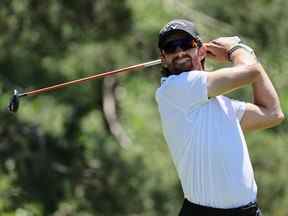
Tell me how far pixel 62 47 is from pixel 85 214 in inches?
49.6

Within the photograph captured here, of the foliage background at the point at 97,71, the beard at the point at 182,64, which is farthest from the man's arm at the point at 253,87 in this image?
the foliage background at the point at 97,71

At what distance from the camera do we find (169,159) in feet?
26.6

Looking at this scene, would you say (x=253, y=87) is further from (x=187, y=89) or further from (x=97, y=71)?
(x=97, y=71)

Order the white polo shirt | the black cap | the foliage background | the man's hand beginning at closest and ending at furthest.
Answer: the white polo shirt, the black cap, the man's hand, the foliage background

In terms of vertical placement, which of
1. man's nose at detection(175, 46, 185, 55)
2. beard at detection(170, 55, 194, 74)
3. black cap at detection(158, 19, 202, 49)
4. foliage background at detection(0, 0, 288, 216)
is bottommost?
foliage background at detection(0, 0, 288, 216)

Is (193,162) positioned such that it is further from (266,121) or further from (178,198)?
(178,198)

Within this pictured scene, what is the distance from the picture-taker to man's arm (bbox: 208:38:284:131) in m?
3.14

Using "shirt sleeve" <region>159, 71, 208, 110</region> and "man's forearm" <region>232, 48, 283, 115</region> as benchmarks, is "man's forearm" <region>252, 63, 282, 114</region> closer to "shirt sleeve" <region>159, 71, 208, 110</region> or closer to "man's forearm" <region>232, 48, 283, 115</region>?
"man's forearm" <region>232, 48, 283, 115</region>

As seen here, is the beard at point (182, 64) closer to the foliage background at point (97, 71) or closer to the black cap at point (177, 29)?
the black cap at point (177, 29)

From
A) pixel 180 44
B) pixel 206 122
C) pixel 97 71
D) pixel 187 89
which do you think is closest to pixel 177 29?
pixel 180 44

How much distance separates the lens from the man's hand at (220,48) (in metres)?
3.40

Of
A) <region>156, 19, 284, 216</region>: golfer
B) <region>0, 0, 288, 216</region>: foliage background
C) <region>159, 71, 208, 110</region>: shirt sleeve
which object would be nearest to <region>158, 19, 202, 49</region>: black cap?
<region>156, 19, 284, 216</region>: golfer

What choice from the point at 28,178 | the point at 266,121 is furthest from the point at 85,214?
the point at 266,121

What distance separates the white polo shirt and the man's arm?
0.17 feet
